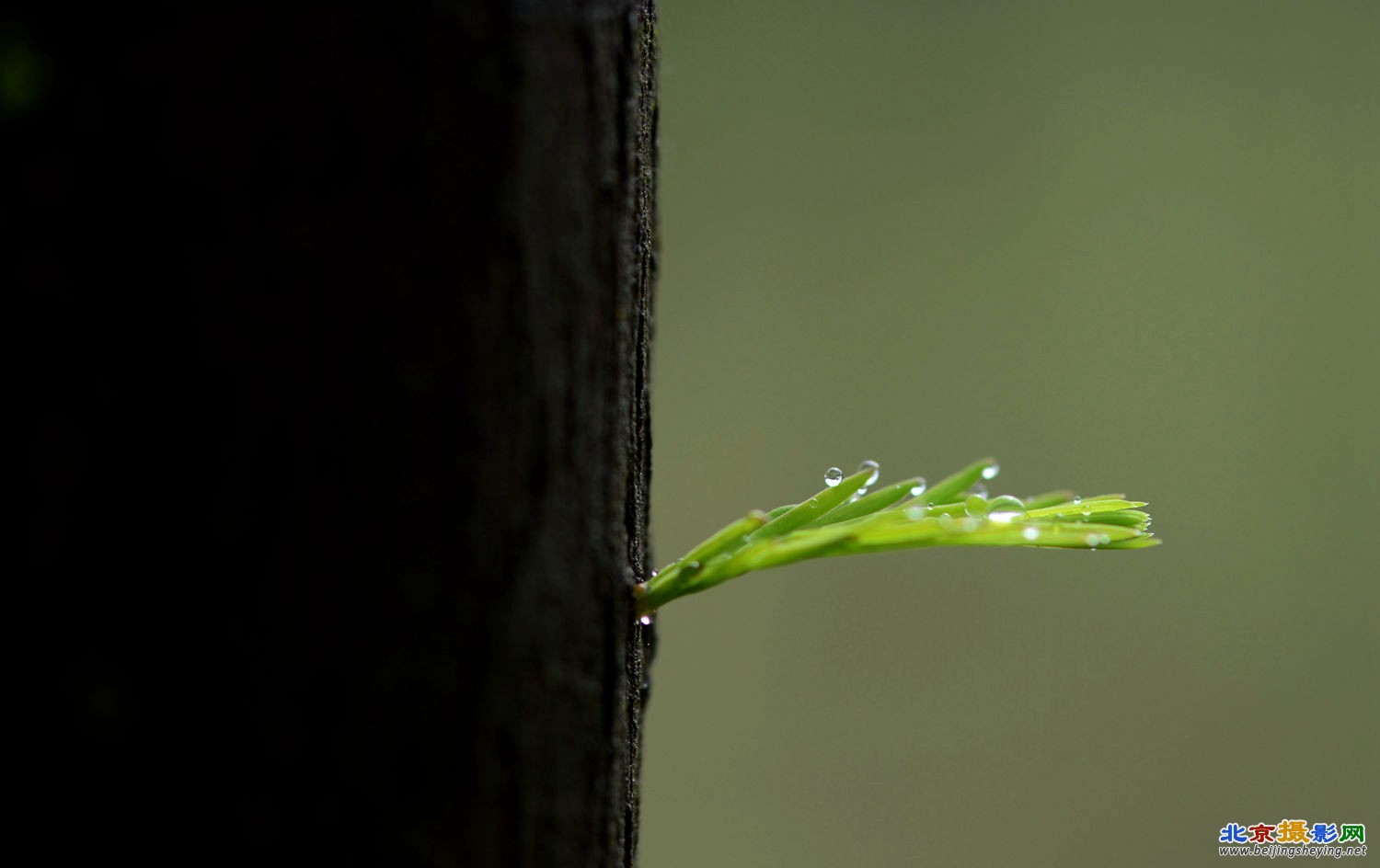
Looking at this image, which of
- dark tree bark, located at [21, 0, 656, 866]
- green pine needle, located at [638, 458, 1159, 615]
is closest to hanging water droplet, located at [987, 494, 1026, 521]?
green pine needle, located at [638, 458, 1159, 615]

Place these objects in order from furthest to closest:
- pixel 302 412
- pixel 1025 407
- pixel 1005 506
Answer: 1. pixel 1025 407
2. pixel 1005 506
3. pixel 302 412

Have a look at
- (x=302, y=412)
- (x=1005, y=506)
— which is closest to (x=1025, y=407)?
(x=1005, y=506)

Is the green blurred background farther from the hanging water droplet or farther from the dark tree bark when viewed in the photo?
the dark tree bark

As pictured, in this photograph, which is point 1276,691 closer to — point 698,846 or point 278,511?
point 698,846

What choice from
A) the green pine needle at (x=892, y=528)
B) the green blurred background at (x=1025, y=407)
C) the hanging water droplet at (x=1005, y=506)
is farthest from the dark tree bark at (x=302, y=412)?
the green blurred background at (x=1025, y=407)

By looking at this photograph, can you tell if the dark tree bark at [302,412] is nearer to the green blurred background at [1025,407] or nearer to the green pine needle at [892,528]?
the green pine needle at [892,528]

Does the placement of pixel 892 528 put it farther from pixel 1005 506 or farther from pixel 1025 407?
pixel 1025 407

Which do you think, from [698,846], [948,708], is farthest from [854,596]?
[698,846]
